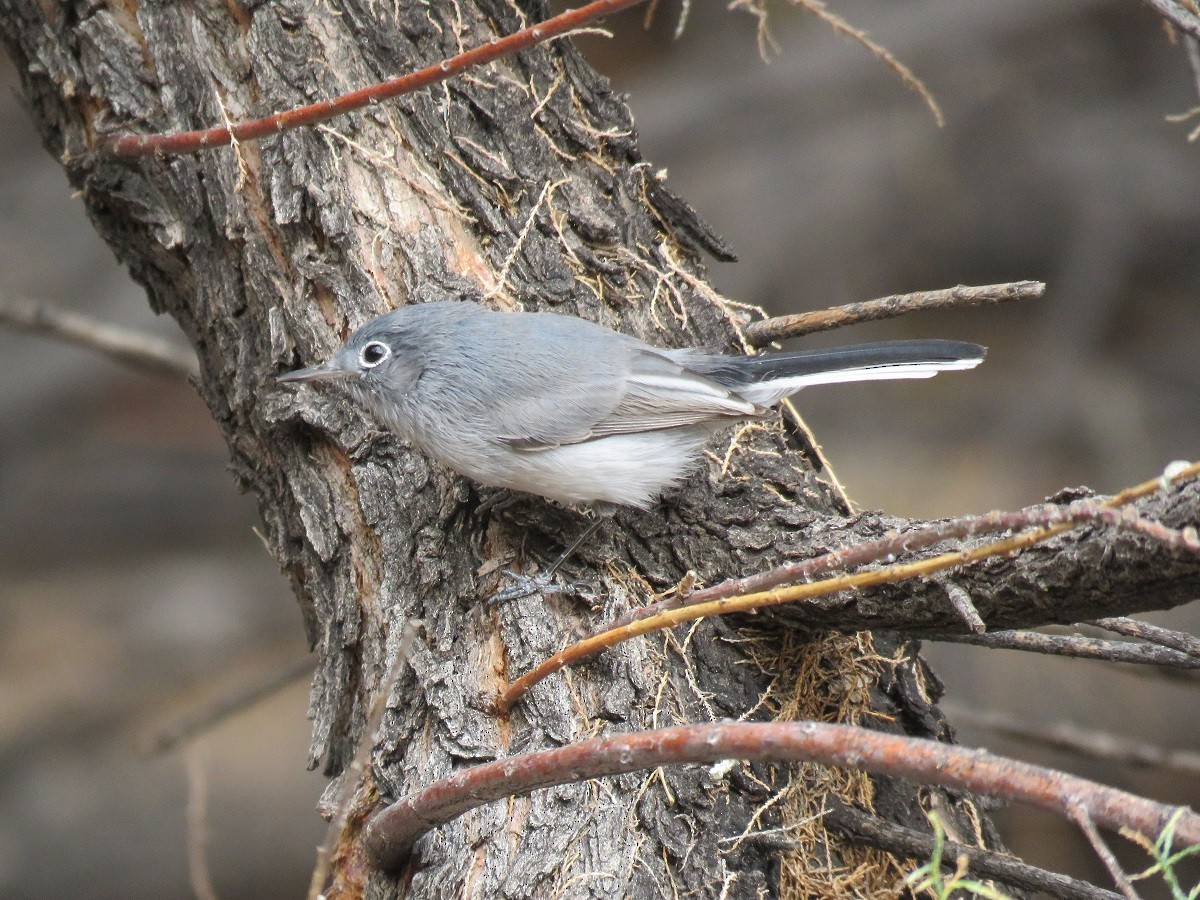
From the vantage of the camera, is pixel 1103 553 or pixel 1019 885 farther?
Result: pixel 1019 885

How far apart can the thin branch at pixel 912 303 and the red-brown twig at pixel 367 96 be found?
3.74ft

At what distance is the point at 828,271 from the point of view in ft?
26.2

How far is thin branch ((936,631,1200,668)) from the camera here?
2.74 meters

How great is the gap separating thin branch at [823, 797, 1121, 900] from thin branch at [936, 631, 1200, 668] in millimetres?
488

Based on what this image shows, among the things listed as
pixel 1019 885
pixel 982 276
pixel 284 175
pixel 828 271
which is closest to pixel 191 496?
pixel 828 271

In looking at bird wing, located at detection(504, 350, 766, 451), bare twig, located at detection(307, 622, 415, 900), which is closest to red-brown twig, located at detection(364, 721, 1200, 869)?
bare twig, located at detection(307, 622, 415, 900)

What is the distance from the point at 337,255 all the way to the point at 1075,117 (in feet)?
21.2

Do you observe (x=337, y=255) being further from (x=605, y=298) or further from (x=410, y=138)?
(x=605, y=298)

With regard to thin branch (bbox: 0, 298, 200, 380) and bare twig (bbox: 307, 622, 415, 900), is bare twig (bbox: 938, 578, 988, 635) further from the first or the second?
thin branch (bbox: 0, 298, 200, 380)

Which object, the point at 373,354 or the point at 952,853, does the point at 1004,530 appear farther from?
the point at 373,354

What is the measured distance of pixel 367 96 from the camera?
102 inches

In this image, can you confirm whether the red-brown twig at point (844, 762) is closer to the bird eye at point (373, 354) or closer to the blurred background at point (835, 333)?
the bird eye at point (373, 354)

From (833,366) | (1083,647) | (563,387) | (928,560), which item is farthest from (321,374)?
(1083,647)

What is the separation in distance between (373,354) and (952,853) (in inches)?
77.8
